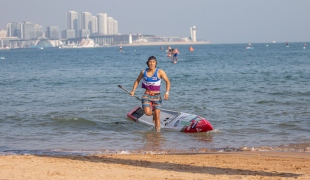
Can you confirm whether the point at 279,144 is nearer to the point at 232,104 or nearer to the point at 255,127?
the point at 255,127

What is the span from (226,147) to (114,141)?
245cm

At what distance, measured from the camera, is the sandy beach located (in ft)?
23.1

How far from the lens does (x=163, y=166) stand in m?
7.91

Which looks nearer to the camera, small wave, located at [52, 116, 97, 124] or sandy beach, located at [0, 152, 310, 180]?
sandy beach, located at [0, 152, 310, 180]

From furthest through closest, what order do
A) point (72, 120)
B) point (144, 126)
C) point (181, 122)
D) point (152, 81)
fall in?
point (72, 120) < point (144, 126) < point (181, 122) < point (152, 81)

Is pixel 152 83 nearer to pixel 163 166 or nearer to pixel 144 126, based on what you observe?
pixel 163 166

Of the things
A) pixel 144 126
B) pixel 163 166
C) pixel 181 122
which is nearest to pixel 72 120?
pixel 144 126

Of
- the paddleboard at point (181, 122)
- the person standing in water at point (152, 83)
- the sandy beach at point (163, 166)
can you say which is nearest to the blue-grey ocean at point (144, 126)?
the paddleboard at point (181, 122)

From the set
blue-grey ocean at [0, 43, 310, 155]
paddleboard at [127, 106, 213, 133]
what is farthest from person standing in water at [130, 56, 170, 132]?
paddleboard at [127, 106, 213, 133]

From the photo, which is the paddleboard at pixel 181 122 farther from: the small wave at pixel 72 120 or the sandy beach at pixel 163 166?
the sandy beach at pixel 163 166

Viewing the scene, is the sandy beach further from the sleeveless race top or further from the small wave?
the small wave

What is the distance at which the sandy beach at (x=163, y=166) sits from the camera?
23.1ft

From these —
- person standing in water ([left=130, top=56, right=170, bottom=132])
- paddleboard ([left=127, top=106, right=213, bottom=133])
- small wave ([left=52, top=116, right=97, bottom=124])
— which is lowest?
small wave ([left=52, top=116, right=97, bottom=124])

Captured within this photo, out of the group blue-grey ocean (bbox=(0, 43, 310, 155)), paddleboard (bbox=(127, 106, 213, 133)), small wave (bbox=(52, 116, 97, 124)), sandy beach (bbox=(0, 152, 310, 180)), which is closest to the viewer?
sandy beach (bbox=(0, 152, 310, 180))
